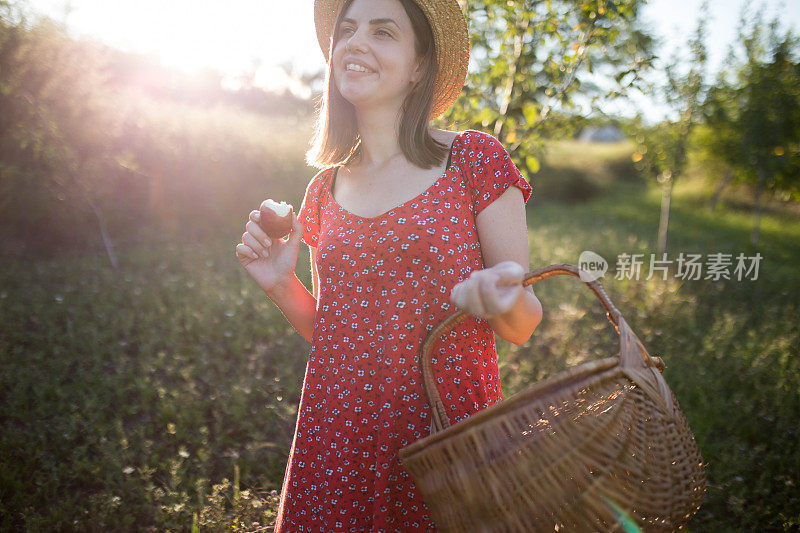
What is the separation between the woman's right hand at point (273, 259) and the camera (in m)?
1.58

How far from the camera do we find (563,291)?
6.42 m

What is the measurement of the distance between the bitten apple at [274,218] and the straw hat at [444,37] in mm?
532

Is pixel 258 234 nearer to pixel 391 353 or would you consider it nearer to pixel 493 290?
pixel 391 353

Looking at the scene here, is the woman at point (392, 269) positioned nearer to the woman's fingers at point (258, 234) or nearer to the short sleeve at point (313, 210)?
the woman's fingers at point (258, 234)

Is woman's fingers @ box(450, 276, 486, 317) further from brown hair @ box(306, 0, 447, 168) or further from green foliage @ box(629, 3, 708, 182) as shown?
green foliage @ box(629, 3, 708, 182)

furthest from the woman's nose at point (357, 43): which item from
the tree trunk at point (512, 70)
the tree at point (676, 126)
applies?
the tree at point (676, 126)

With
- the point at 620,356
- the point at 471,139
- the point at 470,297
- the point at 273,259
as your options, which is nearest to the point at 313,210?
the point at 273,259

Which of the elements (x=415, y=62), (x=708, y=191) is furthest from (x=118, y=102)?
(x=708, y=191)

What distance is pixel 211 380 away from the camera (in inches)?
154

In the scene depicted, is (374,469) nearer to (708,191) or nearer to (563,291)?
(563,291)

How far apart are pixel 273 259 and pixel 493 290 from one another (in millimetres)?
868

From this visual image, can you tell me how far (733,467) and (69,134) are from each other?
722cm

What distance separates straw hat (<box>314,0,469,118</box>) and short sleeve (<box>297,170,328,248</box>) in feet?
1.43

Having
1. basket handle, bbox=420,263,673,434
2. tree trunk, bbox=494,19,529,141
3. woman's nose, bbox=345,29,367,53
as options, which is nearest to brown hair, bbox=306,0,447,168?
woman's nose, bbox=345,29,367,53
